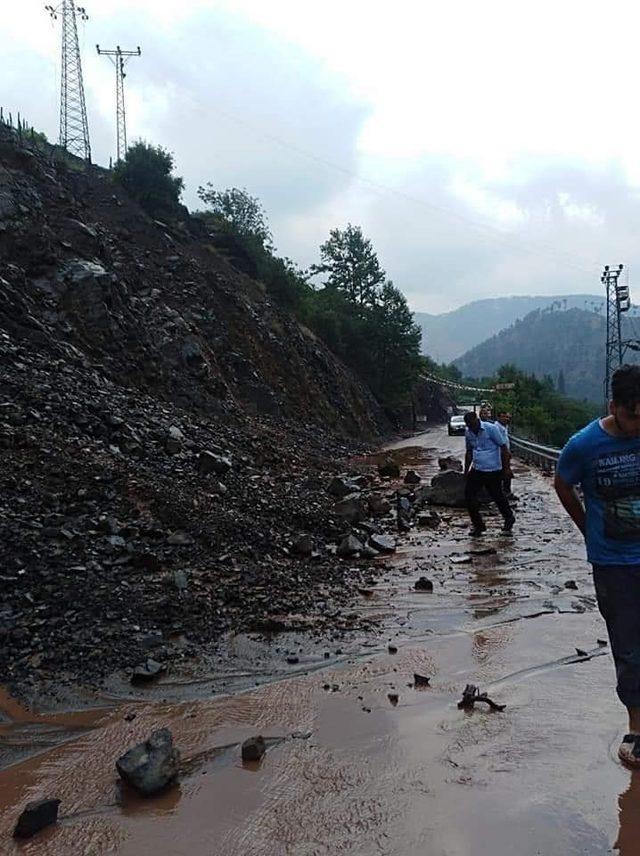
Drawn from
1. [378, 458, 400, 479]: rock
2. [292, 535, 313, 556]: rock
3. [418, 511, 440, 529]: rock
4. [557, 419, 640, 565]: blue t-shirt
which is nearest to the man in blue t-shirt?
[557, 419, 640, 565]: blue t-shirt

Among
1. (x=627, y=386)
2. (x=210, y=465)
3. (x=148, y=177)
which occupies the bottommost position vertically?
(x=210, y=465)

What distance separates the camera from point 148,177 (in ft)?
105

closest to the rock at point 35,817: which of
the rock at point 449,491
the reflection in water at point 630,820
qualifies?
the reflection in water at point 630,820

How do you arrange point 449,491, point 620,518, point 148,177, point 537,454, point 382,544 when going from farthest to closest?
point 148,177
point 537,454
point 449,491
point 382,544
point 620,518

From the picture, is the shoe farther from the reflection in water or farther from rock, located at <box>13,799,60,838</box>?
rock, located at <box>13,799,60,838</box>

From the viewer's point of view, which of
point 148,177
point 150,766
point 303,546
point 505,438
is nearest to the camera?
point 150,766

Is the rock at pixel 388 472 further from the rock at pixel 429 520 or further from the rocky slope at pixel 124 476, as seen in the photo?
the rock at pixel 429 520

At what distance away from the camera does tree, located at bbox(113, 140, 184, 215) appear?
31906 millimetres

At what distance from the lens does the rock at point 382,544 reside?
7789mm

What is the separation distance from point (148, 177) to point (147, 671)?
105 ft

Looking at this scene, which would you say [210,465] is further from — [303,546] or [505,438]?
[505,438]

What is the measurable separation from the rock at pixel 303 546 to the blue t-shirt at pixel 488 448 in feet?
9.67

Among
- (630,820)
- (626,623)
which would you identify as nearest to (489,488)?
(626,623)

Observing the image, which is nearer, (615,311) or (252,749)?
(252,749)
